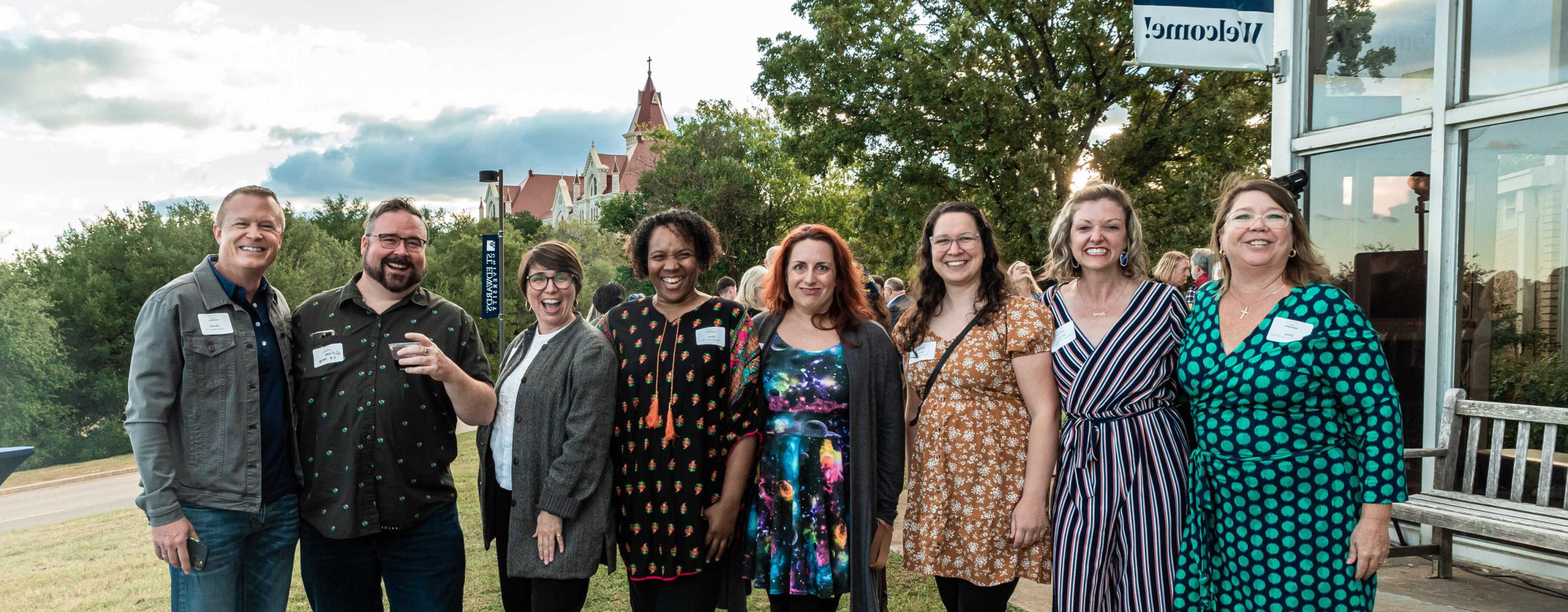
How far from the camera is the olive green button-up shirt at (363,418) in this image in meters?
3.05

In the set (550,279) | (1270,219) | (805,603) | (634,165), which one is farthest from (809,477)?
(634,165)

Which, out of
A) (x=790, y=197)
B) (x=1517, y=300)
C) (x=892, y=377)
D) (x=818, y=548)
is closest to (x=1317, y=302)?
(x=892, y=377)

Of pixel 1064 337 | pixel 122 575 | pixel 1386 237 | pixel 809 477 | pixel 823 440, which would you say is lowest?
pixel 122 575

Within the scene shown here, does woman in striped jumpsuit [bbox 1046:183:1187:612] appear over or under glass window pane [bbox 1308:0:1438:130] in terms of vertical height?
under

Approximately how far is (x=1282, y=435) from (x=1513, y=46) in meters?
3.98

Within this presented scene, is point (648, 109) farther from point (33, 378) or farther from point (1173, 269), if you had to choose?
point (1173, 269)

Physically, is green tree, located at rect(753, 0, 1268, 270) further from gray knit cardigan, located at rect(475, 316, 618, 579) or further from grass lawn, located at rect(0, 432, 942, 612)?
gray knit cardigan, located at rect(475, 316, 618, 579)

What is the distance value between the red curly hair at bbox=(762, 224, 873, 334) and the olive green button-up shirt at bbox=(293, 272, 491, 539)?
1251mm

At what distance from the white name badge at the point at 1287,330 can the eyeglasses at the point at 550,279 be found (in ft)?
7.77

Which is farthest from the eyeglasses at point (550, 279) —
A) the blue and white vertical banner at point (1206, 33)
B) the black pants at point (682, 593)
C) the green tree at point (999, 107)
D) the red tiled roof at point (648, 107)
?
the red tiled roof at point (648, 107)

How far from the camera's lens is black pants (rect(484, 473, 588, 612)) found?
3135 millimetres

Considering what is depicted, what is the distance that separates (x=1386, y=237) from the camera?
551 centimetres

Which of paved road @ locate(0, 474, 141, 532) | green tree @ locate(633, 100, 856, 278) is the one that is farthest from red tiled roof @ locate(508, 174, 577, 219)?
paved road @ locate(0, 474, 141, 532)

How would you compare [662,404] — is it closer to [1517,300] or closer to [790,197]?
[1517,300]
